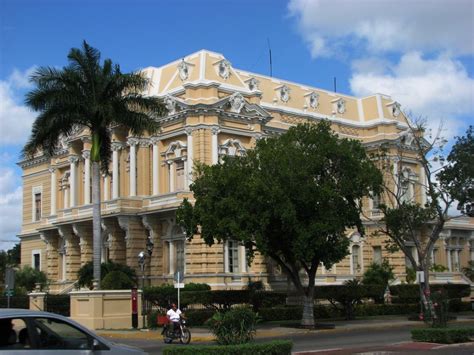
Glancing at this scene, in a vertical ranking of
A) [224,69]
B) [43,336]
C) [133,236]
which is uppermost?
[224,69]

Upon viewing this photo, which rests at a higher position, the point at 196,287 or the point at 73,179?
the point at 73,179

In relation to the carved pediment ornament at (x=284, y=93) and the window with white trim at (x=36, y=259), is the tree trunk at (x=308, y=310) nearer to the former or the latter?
the carved pediment ornament at (x=284, y=93)

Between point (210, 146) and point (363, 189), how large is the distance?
13.5m

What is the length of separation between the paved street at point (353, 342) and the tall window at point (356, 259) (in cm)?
1709

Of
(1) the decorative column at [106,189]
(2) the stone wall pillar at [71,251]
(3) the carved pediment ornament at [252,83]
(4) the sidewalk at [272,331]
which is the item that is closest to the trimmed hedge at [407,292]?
(4) the sidewalk at [272,331]

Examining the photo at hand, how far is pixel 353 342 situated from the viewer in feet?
76.6

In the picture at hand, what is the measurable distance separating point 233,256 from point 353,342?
65.7ft

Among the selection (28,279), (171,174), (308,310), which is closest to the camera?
(308,310)

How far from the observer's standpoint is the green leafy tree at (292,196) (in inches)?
1161

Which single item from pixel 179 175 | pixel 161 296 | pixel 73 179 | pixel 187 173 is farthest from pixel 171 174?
pixel 161 296

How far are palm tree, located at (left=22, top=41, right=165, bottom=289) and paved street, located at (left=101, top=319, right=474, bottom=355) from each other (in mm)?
10351

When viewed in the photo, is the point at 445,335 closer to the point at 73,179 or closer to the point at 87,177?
the point at 87,177

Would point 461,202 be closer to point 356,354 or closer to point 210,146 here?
point 210,146

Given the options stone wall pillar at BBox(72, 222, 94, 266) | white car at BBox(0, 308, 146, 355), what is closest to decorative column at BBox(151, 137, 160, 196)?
stone wall pillar at BBox(72, 222, 94, 266)
